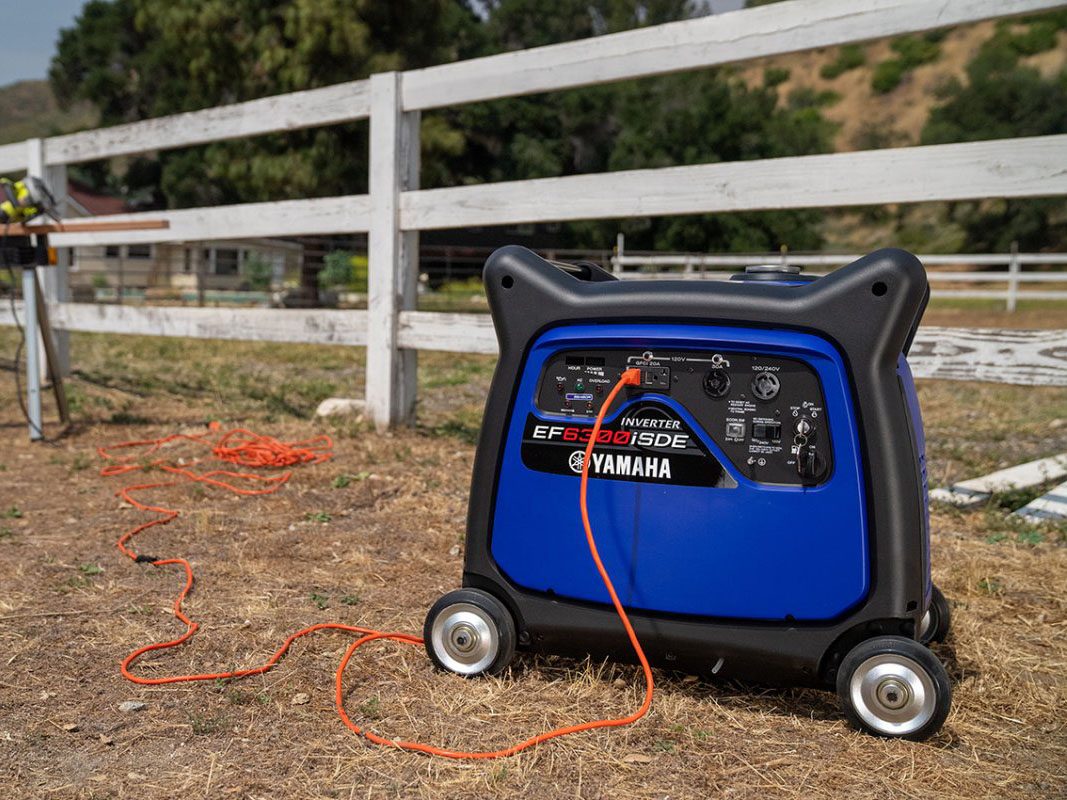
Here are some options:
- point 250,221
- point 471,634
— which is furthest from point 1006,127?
point 471,634

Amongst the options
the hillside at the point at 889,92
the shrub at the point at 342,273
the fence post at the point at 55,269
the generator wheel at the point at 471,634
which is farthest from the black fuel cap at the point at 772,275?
the hillside at the point at 889,92

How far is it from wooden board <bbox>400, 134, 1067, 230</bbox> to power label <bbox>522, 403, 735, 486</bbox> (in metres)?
1.70

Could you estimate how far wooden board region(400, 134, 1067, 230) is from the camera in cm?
315

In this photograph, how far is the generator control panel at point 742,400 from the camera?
1.85m

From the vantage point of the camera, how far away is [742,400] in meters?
1.90

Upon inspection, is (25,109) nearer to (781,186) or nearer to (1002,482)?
(781,186)

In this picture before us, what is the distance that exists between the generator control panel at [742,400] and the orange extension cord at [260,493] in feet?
0.13

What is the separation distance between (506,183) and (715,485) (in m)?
2.68

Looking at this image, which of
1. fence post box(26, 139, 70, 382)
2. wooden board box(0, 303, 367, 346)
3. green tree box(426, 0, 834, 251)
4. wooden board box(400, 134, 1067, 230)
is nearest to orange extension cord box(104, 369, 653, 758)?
wooden board box(0, 303, 367, 346)

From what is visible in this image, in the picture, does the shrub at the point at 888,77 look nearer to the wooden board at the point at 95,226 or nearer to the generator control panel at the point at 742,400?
the wooden board at the point at 95,226

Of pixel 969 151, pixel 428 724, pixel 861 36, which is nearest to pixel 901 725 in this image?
pixel 428 724

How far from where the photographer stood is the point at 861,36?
3432mm

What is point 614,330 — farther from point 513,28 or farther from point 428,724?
point 513,28

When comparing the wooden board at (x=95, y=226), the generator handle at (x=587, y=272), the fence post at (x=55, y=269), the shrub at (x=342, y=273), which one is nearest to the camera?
the generator handle at (x=587, y=272)
